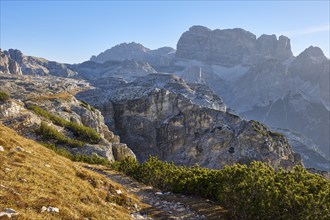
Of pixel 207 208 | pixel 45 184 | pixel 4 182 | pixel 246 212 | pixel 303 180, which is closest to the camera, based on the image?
pixel 4 182

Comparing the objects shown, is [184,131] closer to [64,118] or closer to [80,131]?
[64,118]

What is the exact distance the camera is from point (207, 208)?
2348 cm

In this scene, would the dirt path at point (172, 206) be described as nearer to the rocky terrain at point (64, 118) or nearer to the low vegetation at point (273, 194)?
the low vegetation at point (273, 194)

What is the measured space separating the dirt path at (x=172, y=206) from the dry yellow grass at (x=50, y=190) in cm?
146

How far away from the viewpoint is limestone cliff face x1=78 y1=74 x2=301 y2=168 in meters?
109

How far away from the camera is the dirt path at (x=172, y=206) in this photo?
66.8ft

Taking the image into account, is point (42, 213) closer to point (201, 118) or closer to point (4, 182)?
point (4, 182)

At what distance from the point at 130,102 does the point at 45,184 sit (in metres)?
120

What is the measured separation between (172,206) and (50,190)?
9682 millimetres

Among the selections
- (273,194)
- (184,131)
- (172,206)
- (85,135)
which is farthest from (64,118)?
(184,131)

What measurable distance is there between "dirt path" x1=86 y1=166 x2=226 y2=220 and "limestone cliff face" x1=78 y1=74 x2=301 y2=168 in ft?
267

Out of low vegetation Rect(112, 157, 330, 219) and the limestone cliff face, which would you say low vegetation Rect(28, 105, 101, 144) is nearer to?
low vegetation Rect(112, 157, 330, 219)

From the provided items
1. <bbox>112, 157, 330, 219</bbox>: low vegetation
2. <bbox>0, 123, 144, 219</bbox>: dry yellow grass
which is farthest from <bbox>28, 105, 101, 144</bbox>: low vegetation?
<bbox>112, 157, 330, 219</bbox>: low vegetation

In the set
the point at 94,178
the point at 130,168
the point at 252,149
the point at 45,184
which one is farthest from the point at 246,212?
the point at 252,149
